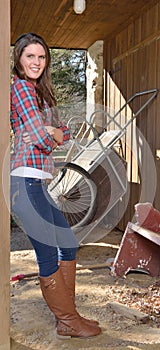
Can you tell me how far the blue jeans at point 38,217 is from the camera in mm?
2051

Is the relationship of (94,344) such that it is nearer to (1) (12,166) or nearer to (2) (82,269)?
(1) (12,166)

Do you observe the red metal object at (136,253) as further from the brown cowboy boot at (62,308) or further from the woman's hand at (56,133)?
the woman's hand at (56,133)

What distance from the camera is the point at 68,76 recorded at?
1208 centimetres

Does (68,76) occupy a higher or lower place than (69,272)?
higher

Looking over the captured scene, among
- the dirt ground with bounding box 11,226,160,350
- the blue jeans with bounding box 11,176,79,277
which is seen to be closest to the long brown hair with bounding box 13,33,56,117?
the blue jeans with bounding box 11,176,79,277

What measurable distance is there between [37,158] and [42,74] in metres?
0.42

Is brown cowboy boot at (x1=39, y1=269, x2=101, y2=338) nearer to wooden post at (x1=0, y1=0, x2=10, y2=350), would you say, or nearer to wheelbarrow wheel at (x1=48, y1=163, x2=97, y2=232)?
wooden post at (x1=0, y1=0, x2=10, y2=350)

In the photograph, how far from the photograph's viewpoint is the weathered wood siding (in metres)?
4.32

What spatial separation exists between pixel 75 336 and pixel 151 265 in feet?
4.20

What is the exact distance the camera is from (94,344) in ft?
7.22

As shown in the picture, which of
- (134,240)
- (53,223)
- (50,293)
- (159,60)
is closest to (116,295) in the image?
(134,240)

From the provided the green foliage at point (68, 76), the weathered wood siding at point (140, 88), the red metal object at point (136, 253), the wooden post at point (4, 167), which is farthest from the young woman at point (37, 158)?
the green foliage at point (68, 76)

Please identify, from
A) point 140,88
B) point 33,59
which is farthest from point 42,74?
point 140,88

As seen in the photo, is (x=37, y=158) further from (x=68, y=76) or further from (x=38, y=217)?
(x=68, y=76)
